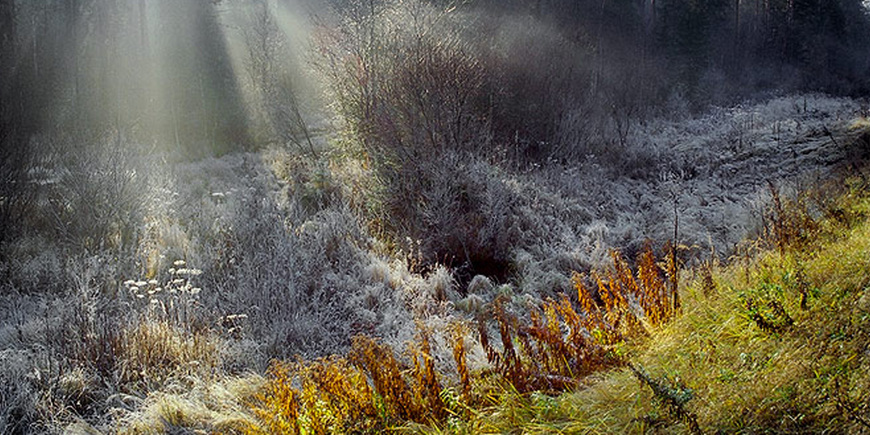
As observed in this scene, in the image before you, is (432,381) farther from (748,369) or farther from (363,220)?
(363,220)

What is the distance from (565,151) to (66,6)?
15171 mm

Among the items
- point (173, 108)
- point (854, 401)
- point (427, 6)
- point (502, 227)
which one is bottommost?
point (173, 108)

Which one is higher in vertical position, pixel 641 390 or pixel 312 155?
pixel 641 390

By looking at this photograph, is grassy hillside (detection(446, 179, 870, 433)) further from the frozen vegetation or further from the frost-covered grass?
the frost-covered grass

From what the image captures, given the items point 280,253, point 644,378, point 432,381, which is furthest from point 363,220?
point 644,378

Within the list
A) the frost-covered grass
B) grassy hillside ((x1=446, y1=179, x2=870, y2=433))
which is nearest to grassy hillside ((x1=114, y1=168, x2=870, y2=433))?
grassy hillside ((x1=446, y1=179, x2=870, y2=433))

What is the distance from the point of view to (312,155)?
1322cm

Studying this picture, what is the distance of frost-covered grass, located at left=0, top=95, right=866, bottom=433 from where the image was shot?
4.25 metres

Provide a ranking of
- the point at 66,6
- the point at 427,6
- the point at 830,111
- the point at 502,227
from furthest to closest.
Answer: the point at 830,111
the point at 66,6
the point at 427,6
the point at 502,227

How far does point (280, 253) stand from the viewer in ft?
21.5

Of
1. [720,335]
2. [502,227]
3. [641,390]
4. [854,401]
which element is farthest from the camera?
[502,227]

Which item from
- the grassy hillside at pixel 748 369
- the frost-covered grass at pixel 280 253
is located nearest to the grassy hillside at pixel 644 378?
the grassy hillside at pixel 748 369

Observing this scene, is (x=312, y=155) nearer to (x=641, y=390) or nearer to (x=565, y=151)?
(x=565, y=151)

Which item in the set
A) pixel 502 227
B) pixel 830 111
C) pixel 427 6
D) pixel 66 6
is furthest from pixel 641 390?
pixel 830 111
